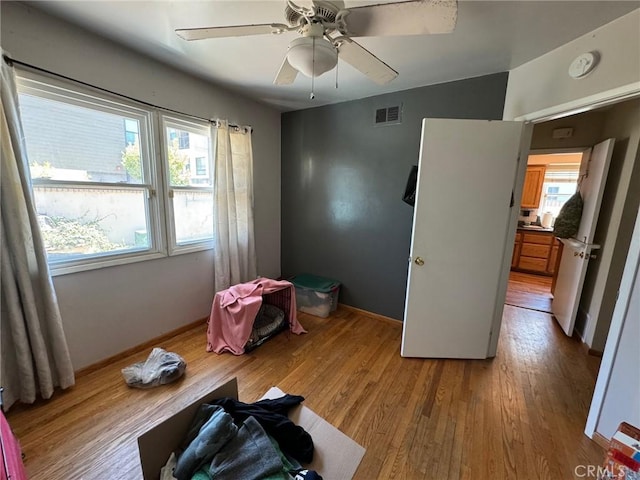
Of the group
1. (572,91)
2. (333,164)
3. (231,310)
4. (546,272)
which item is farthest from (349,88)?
(546,272)

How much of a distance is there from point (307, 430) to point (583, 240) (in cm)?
315

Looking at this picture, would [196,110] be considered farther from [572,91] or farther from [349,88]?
[572,91]

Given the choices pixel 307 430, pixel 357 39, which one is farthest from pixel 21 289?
pixel 357 39

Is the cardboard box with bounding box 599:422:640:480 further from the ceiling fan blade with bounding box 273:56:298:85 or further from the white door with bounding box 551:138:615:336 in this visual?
the ceiling fan blade with bounding box 273:56:298:85

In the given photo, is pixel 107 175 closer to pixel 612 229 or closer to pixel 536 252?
pixel 612 229

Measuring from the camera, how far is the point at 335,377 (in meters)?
2.02

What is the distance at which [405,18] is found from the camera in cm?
110

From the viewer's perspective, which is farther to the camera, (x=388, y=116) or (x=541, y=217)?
(x=541, y=217)

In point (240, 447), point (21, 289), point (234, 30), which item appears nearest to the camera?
point (240, 447)

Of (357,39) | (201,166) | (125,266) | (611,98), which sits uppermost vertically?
(357,39)

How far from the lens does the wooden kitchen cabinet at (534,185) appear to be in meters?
4.88

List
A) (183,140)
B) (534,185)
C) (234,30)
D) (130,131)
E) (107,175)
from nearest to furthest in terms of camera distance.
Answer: (234,30) → (107,175) → (130,131) → (183,140) → (534,185)

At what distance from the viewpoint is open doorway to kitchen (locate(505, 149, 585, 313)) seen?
180 inches

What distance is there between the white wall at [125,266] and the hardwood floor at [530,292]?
399 cm
